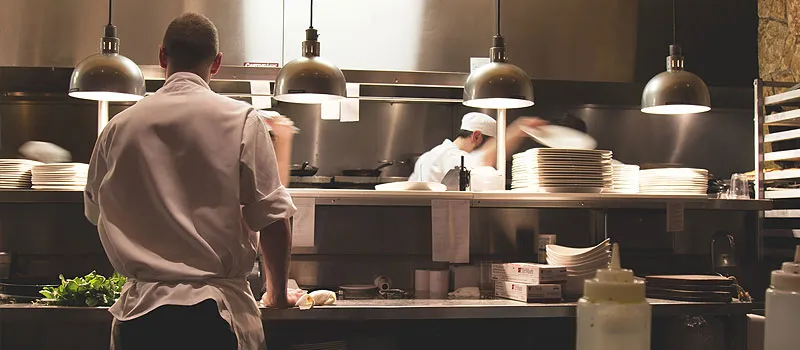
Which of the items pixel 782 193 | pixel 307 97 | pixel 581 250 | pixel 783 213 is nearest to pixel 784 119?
pixel 782 193

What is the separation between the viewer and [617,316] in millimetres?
949

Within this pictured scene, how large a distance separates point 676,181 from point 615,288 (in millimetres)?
3761

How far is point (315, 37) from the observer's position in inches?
146

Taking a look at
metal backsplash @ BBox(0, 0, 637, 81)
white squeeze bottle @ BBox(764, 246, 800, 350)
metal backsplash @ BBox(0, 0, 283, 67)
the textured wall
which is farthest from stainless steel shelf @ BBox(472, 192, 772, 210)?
white squeeze bottle @ BBox(764, 246, 800, 350)

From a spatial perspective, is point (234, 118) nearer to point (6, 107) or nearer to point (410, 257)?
point (410, 257)

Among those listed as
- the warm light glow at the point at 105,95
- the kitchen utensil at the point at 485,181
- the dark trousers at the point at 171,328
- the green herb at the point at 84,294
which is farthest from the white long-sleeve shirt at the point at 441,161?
the dark trousers at the point at 171,328

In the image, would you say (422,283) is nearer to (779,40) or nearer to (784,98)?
(784,98)

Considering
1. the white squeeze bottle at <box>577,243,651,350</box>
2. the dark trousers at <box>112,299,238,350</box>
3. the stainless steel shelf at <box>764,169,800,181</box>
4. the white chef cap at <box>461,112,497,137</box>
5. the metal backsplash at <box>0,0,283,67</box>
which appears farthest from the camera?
the white chef cap at <box>461,112,497,137</box>

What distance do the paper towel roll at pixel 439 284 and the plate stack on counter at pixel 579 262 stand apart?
540mm

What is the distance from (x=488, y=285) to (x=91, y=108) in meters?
3.37

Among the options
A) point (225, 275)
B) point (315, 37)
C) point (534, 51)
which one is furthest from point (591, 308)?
point (534, 51)

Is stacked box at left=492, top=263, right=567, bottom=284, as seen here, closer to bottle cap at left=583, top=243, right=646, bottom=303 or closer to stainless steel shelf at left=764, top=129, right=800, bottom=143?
stainless steel shelf at left=764, top=129, right=800, bottom=143

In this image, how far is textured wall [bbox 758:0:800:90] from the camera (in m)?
5.04

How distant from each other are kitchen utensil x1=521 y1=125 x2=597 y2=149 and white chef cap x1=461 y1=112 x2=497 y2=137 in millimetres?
261
